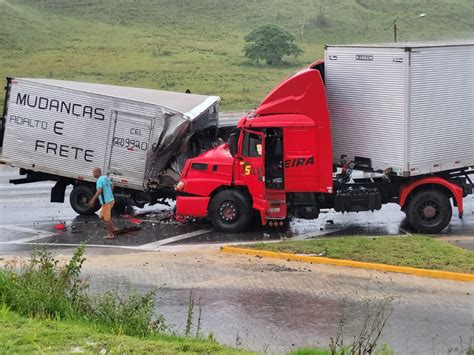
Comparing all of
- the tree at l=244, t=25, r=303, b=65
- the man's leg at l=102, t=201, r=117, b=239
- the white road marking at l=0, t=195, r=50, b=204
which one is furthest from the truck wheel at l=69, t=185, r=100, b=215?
the tree at l=244, t=25, r=303, b=65

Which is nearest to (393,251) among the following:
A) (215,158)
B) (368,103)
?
(368,103)

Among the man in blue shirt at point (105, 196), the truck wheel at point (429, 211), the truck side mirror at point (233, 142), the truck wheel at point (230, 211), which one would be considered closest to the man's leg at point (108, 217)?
the man in blue shirt at point (105, 196)

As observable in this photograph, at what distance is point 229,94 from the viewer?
4844 cm

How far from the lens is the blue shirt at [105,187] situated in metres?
16.7

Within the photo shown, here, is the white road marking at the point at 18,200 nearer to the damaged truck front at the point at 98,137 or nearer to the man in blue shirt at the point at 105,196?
the damaged truck front at the point at 98,137

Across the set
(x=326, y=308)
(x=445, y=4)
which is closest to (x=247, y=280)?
(x=326, y=308)

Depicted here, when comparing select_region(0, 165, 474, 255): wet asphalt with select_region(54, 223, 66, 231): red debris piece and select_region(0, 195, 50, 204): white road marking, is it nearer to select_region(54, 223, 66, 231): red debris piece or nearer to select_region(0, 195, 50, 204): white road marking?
select_region(54, 223, 66, 231): red debris piece

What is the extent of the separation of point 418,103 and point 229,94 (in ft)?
107

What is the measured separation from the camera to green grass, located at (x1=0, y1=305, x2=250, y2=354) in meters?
7.74

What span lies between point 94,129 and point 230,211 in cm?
402

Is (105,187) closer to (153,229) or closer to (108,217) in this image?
(108,217)

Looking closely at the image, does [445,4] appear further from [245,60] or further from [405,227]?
[405,227]

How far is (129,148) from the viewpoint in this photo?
18.1 metres

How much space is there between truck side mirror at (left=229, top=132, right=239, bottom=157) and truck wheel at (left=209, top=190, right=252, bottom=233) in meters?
0.91
